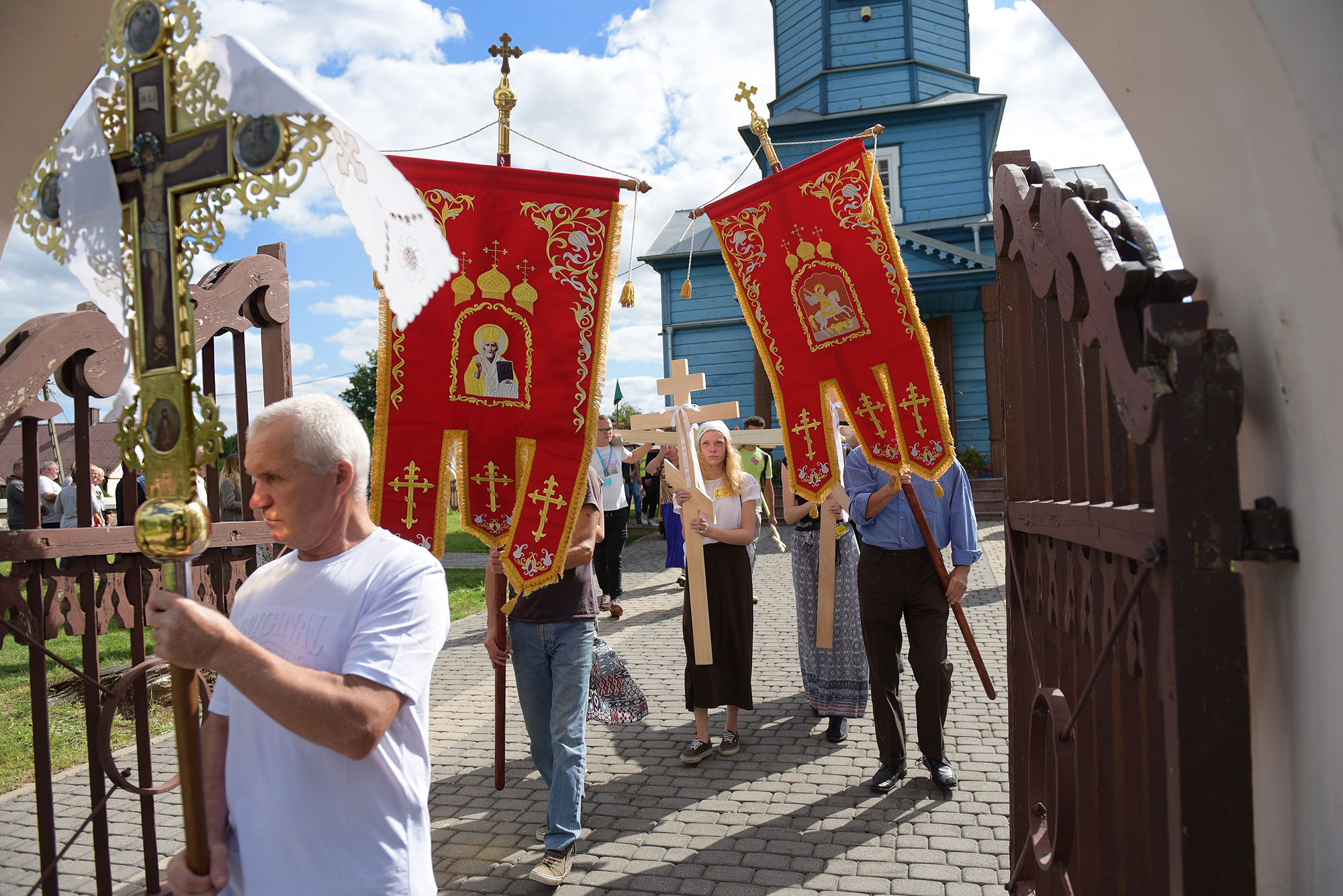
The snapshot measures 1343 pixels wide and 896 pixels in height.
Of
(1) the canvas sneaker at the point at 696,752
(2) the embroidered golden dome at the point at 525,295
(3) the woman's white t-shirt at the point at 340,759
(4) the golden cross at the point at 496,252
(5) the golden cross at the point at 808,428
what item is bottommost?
(1) the canvas sneaker at the point at 696,752

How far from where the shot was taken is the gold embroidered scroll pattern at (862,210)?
446 cm

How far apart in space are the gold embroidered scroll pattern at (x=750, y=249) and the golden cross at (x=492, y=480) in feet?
5.42

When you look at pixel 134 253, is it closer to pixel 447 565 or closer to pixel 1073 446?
pixel 1073 446

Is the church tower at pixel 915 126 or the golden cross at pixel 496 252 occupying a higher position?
the church tower at pixel 915 126

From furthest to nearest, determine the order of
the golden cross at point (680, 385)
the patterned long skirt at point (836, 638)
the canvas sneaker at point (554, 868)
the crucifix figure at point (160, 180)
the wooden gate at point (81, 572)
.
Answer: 1. the golden cross at point (680, 385)
2. the patterned long skirt at point (836, 638)
3. the canvas sneaker at point (554, 868)
4. the wooden gate at point (81, 572)
5. the crucifix figure at point (160, 180)

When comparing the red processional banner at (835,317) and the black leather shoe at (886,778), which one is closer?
the red processional banner at (835,317)

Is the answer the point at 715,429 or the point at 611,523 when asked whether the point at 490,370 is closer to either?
the point at 715,429

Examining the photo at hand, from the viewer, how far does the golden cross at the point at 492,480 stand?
391 cm

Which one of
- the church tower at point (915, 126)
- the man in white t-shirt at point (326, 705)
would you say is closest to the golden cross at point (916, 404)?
the man in white t-shirt at point (326, 705)

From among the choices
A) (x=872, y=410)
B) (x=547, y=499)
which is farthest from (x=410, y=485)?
(x=872, y=410)

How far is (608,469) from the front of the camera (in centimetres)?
841

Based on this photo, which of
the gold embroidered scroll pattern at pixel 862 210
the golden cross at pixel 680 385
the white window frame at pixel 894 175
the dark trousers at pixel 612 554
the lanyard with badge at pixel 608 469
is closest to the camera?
the gold embroidered scroll pattern at pixel 862 210

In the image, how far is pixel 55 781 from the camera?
509 cm

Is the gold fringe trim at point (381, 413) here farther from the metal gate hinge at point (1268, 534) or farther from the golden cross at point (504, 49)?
the metal gate hinge at point (1268, 534)
